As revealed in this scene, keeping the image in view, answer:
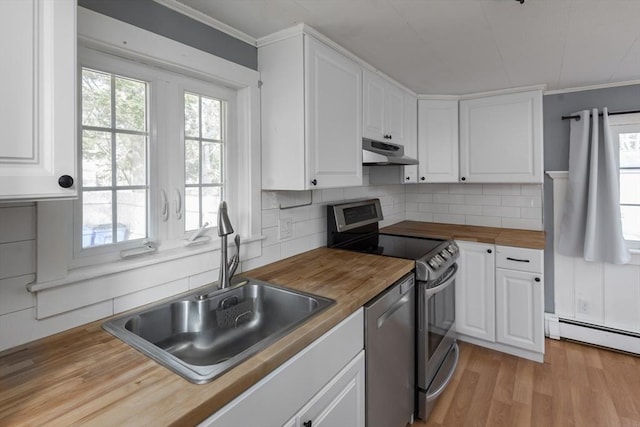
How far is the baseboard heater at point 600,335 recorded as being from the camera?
264cm

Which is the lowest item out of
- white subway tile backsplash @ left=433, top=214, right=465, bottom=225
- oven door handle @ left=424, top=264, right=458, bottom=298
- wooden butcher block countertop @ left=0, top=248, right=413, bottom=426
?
oven door handle @ left=424, top=264, right=458, bottom=298

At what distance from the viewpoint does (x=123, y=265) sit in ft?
4.26

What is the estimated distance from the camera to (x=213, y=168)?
1718 mm

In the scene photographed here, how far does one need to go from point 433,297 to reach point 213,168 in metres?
1.51

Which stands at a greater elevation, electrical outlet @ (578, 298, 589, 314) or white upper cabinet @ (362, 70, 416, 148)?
white upper cabinet @ (362, 70, 416, 148)

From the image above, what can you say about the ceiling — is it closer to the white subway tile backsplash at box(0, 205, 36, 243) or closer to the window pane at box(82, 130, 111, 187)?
the window pane at box(82, 130, 111, 187)

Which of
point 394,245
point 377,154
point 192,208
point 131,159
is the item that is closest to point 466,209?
point 394,245

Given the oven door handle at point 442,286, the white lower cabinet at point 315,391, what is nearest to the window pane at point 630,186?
the oven door handle at point 442,286

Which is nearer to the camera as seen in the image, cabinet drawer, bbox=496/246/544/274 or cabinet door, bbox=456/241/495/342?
cabinet drawer, bbox=496/246/544/274

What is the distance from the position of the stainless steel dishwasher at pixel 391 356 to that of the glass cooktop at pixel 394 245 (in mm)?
282

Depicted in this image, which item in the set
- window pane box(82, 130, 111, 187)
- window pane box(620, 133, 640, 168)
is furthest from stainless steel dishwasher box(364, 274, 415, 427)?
window pane box(620, 133, 640, 168)

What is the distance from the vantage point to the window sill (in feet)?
3.61

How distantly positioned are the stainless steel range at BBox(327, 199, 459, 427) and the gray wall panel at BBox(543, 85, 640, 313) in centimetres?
105

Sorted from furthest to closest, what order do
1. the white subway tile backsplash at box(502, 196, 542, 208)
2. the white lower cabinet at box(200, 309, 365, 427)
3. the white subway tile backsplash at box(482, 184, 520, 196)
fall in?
the white subway tile backsplash at box(482, 184, 520, 196)
the white subway tile backsplash at box(502, 196, 542, 208)
the white lower cabinet at box(200, 309, 365, 427)
